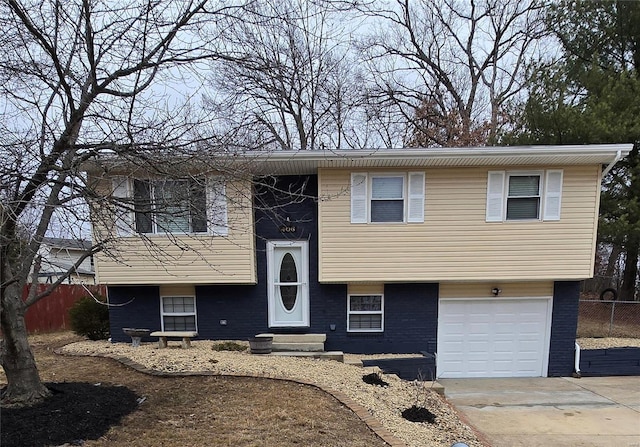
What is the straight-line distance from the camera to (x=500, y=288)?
7.97 meters

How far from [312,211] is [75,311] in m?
5.64

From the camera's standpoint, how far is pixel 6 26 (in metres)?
3.26

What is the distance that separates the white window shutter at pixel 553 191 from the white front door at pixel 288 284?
16.7ft

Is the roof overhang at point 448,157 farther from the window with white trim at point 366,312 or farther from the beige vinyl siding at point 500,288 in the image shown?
the window with white trim at point 366,312

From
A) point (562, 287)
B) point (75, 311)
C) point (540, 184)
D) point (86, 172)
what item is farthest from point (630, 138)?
point (75, 311)

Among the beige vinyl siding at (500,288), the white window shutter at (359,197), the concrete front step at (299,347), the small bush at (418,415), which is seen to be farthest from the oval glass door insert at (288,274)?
the small bush at (418,415)

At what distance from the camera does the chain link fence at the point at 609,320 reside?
9.19m

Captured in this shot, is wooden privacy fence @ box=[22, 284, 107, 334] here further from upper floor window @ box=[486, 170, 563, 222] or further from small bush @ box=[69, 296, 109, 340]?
upper floor window @ box=[486, 170, 563, 222]

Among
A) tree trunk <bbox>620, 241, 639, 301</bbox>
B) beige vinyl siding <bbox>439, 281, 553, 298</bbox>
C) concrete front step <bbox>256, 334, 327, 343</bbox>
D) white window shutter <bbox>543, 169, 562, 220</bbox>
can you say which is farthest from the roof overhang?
tree trunk <bbox>620, 241, 639, 301</bbox>

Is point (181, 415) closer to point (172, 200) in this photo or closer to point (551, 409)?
point (172, 200)

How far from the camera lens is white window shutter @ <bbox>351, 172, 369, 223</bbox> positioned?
7332 mm

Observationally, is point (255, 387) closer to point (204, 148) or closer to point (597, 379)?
point (204, 148)

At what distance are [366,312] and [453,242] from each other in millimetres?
2418

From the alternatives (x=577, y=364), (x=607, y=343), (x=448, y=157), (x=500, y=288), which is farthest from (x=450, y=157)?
(x=607, y=343)
